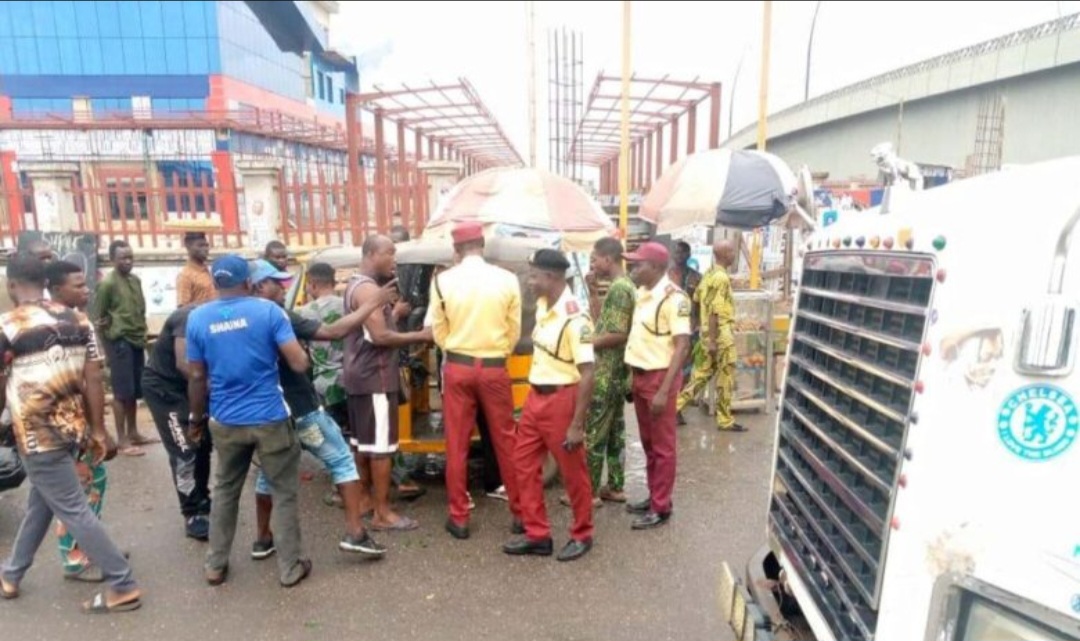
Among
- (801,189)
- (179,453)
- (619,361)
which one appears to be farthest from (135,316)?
(801,189)

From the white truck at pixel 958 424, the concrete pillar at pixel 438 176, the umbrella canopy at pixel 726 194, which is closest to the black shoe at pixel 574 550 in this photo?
the white truck at pixel 958 424

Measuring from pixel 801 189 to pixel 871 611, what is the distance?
1.97m

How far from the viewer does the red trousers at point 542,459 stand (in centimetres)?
390

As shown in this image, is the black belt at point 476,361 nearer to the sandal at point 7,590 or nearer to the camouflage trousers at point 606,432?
the camouflage trousers at point 606,432

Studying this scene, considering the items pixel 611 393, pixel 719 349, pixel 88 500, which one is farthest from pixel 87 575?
pixel 719 349

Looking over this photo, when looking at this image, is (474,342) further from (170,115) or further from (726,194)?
(170,115)

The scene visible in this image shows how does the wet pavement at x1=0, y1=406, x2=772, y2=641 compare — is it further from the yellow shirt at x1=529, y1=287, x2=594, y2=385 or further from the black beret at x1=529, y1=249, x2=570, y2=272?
the black beret at x1=529, y1=249, x2=570, y2=272

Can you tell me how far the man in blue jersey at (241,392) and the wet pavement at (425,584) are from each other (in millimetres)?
289

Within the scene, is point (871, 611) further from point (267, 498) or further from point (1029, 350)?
point (267, 498)

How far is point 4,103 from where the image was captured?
33406 millimetres

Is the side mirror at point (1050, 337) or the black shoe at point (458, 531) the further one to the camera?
the black shoe at point (458, 531)

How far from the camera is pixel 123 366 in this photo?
595 centimetres

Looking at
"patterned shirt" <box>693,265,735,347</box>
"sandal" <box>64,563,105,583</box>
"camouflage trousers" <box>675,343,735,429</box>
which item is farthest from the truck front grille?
"camouflage trousers" <box>675,343,735,429</box>

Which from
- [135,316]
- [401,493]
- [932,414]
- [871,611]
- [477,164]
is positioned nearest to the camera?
[932,414]
